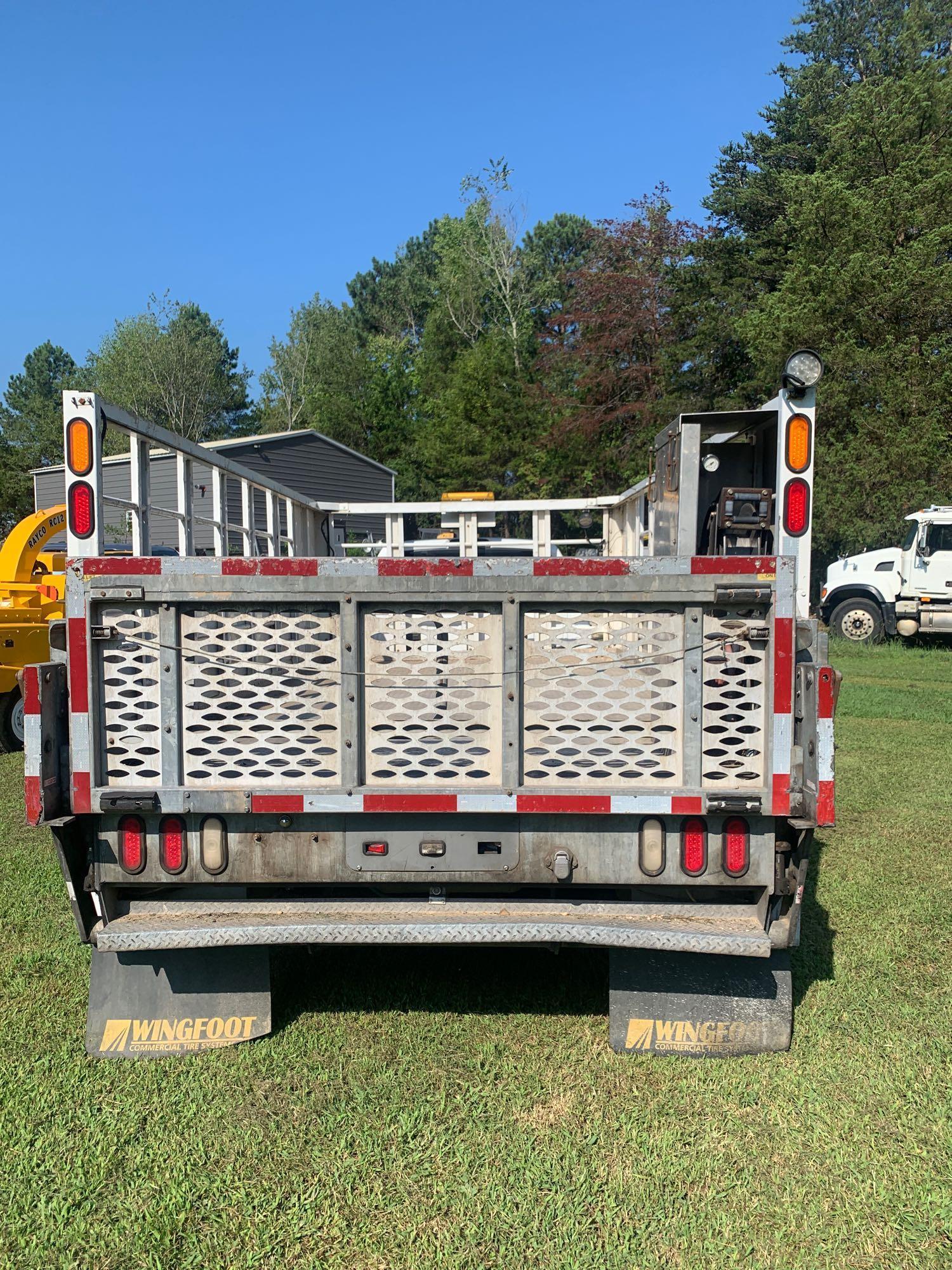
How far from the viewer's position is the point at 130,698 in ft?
11.2

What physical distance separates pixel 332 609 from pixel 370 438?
40815 mm

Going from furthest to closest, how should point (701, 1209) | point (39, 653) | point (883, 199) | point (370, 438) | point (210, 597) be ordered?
point (370, 438), point (883, 199), point (39, 653), point (210, 597), point (701, 1209)

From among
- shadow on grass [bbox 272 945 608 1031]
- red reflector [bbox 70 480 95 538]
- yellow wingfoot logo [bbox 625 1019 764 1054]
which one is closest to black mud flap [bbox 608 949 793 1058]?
yellow wingfoot logo [bbox 625 1019 764 1054]

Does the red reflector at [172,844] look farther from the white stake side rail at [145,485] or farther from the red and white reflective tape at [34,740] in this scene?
the white stake side rail at [145,485]

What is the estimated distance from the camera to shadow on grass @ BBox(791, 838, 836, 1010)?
4426 mm

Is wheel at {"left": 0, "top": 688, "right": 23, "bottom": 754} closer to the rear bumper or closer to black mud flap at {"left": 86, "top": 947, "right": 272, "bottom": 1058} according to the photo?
black mud flap at {"left": 86, "top": 947, "right": 272, "bottom": 1058}

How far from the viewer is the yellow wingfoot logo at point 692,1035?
3.73m

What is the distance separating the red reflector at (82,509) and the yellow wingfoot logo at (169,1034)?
1835 millimetres

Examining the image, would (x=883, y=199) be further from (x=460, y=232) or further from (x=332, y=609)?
(x=460, y=232)

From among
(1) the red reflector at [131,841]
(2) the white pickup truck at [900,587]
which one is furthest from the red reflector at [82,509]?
(2) the white pickup truck at [900,587]

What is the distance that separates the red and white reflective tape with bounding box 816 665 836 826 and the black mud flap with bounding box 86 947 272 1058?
2.10 metres

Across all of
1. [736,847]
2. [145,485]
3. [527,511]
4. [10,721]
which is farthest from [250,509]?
[10,721]

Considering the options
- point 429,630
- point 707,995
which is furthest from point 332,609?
point 707,995

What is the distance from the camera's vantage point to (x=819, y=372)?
375 centimetres
